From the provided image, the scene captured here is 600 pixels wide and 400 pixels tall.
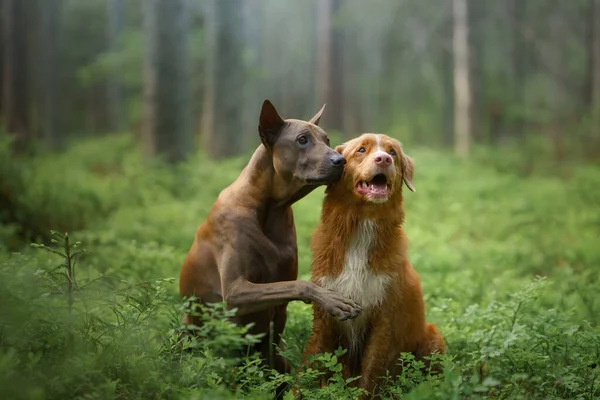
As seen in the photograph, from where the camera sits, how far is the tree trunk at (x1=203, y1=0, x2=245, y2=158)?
16.9m

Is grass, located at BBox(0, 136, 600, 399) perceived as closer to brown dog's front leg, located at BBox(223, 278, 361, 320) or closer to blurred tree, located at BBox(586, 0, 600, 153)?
brown dog's front leg, located at BBox(223, 278, 361, 320)

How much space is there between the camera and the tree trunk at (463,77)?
20406 mm

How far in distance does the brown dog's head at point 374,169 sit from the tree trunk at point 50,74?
2039cm

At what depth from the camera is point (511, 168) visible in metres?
17.8

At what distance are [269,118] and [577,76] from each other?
31.6 metres

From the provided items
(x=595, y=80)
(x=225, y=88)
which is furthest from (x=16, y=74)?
(x=595, y=80)

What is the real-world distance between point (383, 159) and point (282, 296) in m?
1.10

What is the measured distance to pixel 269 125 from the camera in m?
4.27

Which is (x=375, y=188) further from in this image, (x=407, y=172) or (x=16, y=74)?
(x=16, y=74)

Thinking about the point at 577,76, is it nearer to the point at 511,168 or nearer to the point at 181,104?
the point at 511,168

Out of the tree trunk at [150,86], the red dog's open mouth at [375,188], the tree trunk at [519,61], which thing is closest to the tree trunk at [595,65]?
the tree trunk at [519,61]

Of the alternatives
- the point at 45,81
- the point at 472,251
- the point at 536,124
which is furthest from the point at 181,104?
the point at 536,124

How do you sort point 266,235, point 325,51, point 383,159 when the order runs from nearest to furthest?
point 383,159
point 266,235
point 325,51

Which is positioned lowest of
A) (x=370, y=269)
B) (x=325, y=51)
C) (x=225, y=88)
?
(x=370, y=269)
